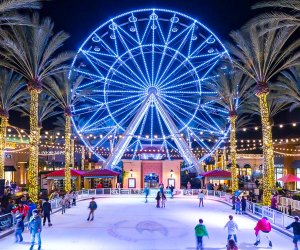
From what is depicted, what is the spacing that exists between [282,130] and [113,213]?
3914 centimetres

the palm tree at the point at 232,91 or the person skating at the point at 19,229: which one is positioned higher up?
the palm tree at the point at 232,91

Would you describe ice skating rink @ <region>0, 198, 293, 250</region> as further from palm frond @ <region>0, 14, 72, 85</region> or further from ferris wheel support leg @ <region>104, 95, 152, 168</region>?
ferris wheel support leg @ <region>104, 95, 152, 168</region>

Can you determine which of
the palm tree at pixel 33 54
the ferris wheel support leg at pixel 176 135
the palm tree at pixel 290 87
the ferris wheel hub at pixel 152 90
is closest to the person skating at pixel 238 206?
the palm tree at pixel 290 87

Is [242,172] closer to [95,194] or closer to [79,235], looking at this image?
[95,194]

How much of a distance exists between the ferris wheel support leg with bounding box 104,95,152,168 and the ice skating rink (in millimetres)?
16851

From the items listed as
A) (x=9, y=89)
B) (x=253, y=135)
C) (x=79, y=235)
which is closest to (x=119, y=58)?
(x=9, y=89)

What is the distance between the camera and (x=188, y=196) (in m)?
40.3

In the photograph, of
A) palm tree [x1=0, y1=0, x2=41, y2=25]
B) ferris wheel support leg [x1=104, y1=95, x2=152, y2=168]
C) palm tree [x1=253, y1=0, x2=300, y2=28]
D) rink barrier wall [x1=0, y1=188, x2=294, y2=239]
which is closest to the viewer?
palm tree [x1=0, y1=0, x2=41, y2=25]

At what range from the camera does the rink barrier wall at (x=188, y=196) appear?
18197mm

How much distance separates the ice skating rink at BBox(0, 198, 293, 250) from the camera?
1520cm

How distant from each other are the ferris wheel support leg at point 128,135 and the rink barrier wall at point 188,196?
13.8 feet

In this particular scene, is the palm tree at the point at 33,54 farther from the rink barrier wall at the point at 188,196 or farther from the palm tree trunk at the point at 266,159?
the palm tree trunk at the point at 266,159

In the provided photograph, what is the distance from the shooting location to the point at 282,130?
58.6 metres

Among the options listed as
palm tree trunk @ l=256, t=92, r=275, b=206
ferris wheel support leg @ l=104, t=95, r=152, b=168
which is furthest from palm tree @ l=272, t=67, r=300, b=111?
ferris wheel support leg @ l=104, t=95, r=152, b=168
